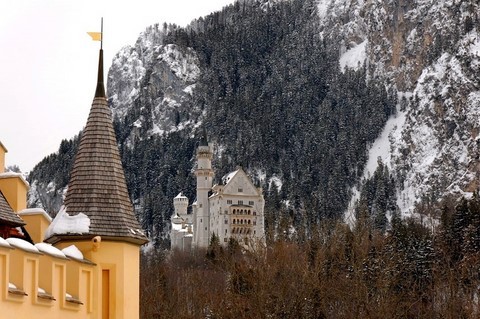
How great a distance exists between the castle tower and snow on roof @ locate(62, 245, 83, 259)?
47cm

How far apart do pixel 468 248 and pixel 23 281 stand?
311 ft

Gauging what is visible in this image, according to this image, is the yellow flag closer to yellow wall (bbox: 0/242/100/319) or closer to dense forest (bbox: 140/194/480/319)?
yellow wall (bbox: 0/242/100/319)

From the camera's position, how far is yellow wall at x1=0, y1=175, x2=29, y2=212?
1064 inches

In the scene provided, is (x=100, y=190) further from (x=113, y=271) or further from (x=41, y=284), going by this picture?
(x=41, y=284)

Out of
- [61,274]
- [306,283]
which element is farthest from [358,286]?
[61,274]

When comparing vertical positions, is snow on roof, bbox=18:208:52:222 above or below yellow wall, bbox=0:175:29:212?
below

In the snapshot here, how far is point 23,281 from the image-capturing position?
65.4 feet

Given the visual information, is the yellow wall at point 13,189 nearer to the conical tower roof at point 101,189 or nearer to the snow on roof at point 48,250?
the conical tower roof at point 101,189

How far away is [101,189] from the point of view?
24422 mm

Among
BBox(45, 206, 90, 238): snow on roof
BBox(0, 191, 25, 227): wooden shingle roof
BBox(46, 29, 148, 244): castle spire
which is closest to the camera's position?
BBox(0, 191, 25, 227): wooden shingle roof

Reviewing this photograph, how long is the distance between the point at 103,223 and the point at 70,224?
0.71 meters

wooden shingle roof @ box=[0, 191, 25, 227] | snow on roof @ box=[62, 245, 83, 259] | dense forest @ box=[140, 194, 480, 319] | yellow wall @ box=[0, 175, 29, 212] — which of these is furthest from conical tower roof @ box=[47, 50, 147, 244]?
dense forest @ box=[140, 194, 480, 319]

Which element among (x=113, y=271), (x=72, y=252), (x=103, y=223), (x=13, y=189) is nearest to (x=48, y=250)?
(x=72, y=252)

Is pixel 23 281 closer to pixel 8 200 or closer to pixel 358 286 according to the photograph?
pixel 8 200
